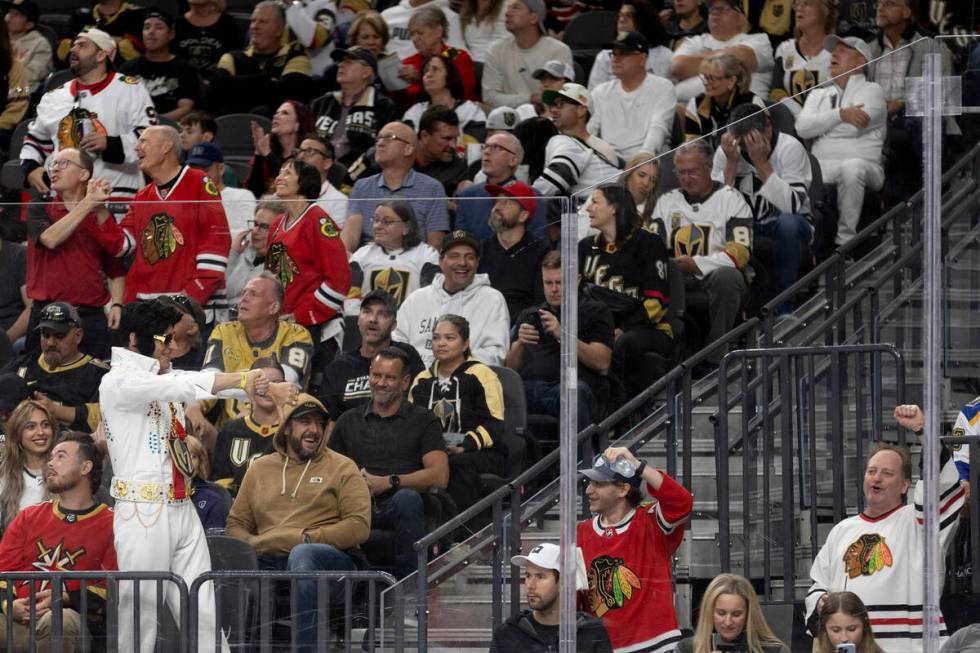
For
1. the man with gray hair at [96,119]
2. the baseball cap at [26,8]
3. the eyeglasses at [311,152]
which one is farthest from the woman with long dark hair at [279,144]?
the baseball cap at [26,8]

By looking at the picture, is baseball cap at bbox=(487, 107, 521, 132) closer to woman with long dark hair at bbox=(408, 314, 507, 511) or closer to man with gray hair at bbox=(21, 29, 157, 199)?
man with gray hair at bbox=(21, 29, 157, 199)

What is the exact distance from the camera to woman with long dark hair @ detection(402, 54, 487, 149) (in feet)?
33.6

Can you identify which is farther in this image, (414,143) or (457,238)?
(414,143)

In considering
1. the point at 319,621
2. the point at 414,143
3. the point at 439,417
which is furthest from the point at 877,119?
the point at 414,143

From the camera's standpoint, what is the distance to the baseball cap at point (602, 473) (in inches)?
217

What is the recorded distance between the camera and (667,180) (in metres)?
5.67

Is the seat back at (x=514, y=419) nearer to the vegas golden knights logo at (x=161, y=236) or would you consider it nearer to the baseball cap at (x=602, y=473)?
the baseball cap at (x=602, y=473)

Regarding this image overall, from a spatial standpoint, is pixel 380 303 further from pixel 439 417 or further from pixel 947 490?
pixel 947 490

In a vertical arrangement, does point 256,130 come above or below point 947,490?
above

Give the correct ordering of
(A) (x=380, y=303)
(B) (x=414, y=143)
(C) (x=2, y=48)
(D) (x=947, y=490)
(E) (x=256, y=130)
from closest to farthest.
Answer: (D) (x=947, y=490) → (A) (x=380, y=303) → (B) (x=414, y=143) → (E) (x=256, y=130) → (C) (x=2, y=48)

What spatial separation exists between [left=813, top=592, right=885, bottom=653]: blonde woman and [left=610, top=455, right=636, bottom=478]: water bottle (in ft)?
2.33

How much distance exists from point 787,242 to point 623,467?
3.06ft

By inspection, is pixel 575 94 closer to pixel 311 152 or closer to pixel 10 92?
pixel 311 152

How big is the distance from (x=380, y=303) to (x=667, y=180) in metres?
1.00
